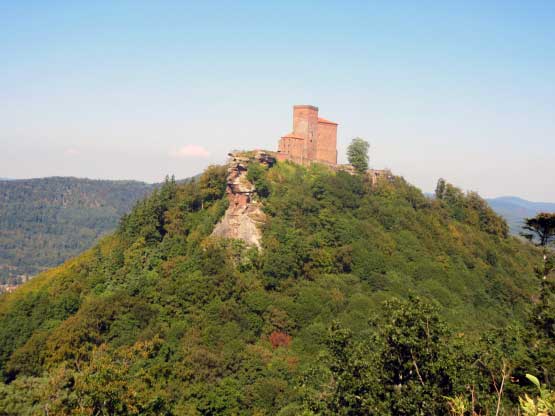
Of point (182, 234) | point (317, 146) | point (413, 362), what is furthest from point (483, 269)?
point (413, 362)

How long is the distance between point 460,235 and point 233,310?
3255 centimetres

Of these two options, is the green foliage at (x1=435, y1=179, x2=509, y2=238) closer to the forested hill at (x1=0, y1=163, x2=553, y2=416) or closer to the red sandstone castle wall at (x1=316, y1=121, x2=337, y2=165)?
the forested hill at (x1=0, y1=163, x2=553, y2=416)

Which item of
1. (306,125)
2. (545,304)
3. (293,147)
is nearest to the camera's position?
(545,304)

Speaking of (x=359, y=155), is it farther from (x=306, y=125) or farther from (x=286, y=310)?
(x=286, y=310)

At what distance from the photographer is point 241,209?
55094 mm

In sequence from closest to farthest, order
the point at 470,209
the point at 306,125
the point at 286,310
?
the point at 286,310 < the point at 306,125 < the point at 470,209

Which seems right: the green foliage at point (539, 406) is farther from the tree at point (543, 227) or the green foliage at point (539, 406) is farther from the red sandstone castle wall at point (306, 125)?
the red sandstone castle wall at point (306, 125)

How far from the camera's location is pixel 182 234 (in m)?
57.0

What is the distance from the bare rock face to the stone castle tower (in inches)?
253

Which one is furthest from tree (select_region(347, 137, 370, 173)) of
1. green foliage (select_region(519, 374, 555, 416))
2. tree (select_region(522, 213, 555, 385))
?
green foliage (select_region(519, 374, 555, 416))

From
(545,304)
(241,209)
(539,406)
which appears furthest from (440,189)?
(539,406)

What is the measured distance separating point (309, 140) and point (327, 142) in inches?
117

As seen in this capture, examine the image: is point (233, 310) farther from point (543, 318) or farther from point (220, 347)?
point (543, 318)

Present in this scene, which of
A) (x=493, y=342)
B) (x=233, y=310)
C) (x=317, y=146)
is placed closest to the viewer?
(x=493, y=342)
